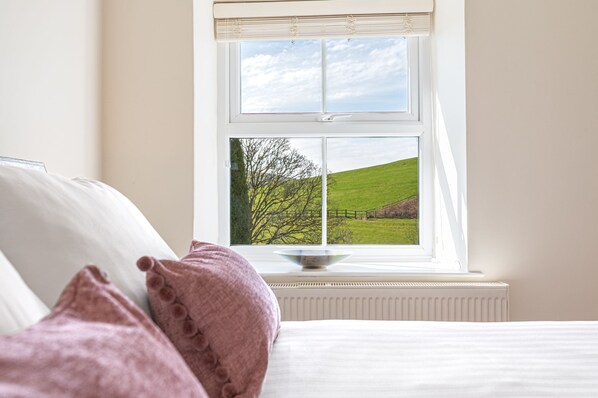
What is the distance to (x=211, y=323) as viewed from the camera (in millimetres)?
799

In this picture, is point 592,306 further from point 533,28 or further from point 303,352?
point 303,352

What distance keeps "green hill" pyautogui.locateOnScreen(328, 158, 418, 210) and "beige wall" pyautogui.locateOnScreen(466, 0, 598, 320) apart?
48cm

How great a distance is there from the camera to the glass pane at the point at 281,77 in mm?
2701

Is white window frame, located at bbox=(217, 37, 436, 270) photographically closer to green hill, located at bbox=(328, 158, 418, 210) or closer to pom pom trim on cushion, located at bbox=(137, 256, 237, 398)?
green hill, located at bbox=(328, 158, 418, 210)

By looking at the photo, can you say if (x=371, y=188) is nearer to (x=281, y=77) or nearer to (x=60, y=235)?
(x=281, y=77)

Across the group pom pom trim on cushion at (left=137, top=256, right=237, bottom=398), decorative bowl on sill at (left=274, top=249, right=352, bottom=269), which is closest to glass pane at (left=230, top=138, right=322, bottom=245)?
decorative bowl on sill at (left=274, top=249, right=352, bottom=269)

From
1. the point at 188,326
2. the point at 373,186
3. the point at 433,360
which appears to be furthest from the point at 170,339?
the point at 373,186

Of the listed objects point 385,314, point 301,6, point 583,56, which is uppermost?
point 301,6

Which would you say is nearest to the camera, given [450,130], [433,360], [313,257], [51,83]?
[433,360]

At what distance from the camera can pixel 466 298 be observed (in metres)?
2.17

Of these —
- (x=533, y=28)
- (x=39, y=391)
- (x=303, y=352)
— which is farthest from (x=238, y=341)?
(x=533, y=28)

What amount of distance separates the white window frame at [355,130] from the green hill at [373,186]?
0.07 meters

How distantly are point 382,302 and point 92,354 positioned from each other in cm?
188

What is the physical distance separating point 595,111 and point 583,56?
247 mm
